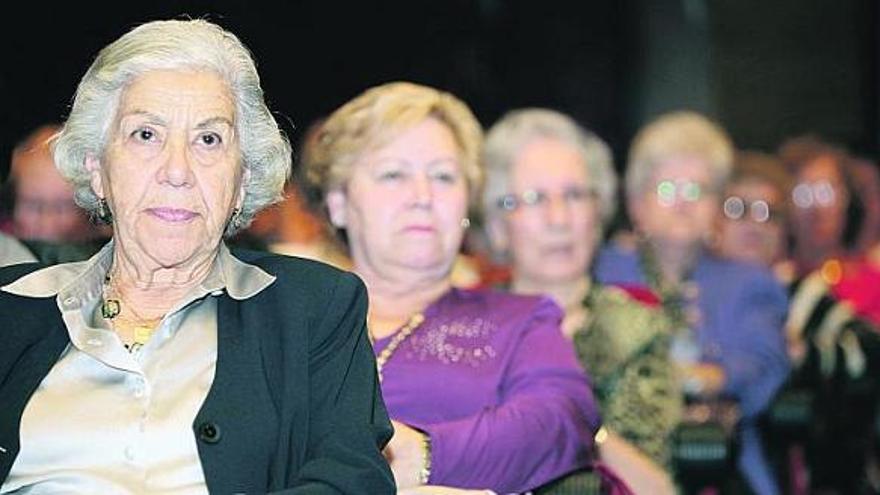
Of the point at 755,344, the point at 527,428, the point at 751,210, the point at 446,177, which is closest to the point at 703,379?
the point at 755,344

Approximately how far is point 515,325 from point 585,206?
126 cm

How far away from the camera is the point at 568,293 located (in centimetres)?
513

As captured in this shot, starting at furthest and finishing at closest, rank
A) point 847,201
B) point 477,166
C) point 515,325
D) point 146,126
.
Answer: point 847,201
point 477,166
point 515,325
point 146,126

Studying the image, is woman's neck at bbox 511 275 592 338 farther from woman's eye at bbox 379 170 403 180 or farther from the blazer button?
the blazer button

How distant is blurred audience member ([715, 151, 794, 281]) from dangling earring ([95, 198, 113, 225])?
409cm

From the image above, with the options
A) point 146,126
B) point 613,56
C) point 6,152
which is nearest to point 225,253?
point 146,126

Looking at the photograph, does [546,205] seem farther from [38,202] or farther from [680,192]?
[38,202]

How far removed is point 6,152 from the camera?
6.30 m

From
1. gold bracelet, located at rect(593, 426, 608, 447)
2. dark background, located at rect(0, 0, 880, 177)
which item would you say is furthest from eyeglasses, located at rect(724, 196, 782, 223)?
gold bracelet, located at rect(593, 426, 608, 447)

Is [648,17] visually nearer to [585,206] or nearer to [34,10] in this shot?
[34,10]

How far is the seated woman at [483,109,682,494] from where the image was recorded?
4.83 metres

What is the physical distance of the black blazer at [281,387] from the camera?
299cm

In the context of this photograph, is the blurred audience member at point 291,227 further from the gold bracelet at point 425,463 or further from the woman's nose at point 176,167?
the woman's nose at point 176,167

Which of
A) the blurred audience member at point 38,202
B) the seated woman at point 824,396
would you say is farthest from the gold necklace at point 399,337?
the blurred audience member at point 38,202
